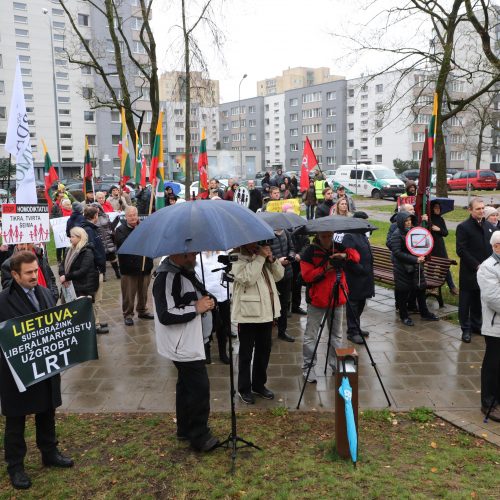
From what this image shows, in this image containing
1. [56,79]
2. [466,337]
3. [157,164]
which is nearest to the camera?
[466,337]

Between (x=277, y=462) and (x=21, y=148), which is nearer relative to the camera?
(x=277, y=462)

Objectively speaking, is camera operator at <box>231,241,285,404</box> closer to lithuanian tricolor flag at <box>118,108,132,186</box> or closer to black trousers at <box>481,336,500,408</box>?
black trousers at <box>481,336,500,408</box>

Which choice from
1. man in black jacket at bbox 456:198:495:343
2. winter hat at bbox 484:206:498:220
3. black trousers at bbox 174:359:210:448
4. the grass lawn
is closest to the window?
winter hat at bbox 484:206:498:220

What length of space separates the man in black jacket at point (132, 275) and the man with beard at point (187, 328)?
161 inches

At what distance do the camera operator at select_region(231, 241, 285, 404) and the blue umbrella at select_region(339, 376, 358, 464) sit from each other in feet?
4.29

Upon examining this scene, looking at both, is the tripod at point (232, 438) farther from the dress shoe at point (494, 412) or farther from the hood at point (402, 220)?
the hood at point (402, 220)

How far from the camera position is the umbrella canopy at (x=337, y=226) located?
516 cm

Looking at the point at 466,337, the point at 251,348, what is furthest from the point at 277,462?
the point at 466,337

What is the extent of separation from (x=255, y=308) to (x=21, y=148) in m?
3.69

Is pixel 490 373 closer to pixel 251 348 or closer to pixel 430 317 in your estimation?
pixel 251 348

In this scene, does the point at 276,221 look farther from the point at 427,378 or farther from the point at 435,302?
the point at 435,302

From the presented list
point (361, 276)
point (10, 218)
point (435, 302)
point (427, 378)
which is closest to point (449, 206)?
point (435, 302)

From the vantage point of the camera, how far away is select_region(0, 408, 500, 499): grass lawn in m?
3.79

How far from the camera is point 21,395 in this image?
394 centimetres
